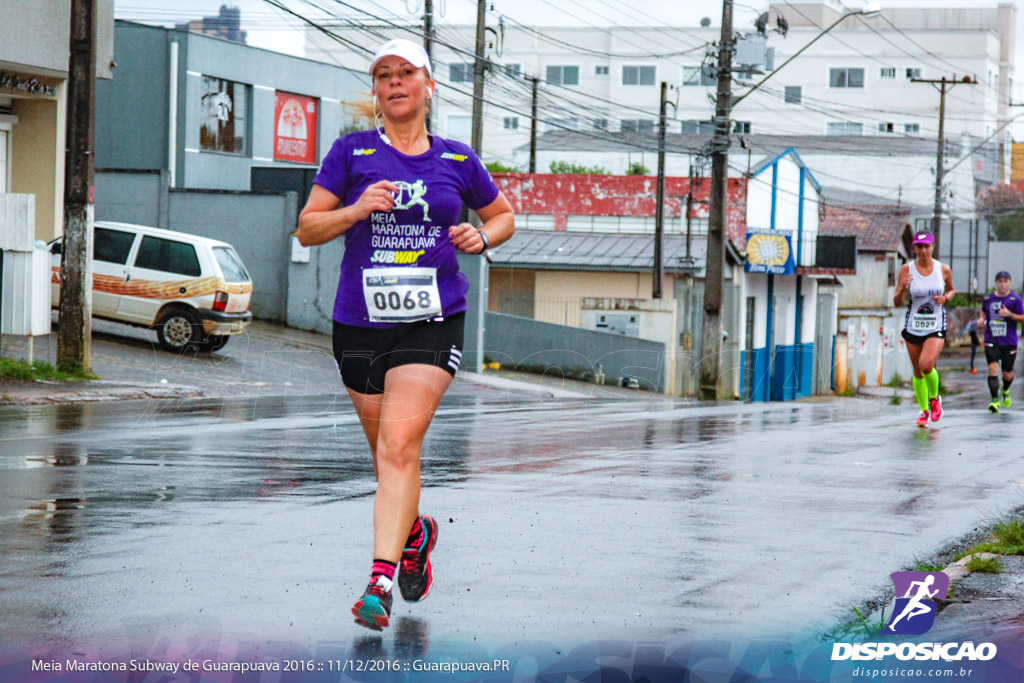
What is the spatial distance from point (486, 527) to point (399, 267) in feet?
7.10

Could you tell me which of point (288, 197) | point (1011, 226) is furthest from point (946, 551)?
point (1011, 226)

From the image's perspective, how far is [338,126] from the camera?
140 ft

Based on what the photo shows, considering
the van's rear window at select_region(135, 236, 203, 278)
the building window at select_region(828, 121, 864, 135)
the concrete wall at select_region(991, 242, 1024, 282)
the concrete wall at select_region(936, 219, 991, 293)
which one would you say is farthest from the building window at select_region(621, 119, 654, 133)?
the van's rear window at select_region(135, 236, 203, 278)

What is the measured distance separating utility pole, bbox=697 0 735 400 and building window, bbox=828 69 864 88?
6469 cm

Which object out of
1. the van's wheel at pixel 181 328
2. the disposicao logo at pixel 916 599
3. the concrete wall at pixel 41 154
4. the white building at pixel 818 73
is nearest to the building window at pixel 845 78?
the white building at pixel 818 73

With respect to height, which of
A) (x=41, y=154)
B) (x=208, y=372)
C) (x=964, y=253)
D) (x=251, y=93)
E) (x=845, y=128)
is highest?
(x=845, y=128)

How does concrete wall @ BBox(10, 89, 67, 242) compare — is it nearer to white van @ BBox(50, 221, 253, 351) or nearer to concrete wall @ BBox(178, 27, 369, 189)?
white van @ BBox(50, 221, 253, 351)

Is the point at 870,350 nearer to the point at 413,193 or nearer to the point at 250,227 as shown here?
the point at 250,227

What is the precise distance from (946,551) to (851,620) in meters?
1.86

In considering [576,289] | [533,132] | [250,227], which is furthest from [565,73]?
[250,227]

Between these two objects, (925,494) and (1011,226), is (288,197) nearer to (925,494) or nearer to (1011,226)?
(925,494)

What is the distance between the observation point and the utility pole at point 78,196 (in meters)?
17.7

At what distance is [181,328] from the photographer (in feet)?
77.4

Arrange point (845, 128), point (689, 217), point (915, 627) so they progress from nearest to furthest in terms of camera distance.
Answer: point (915, 627)
point (689, 217)
point (845, 128)
